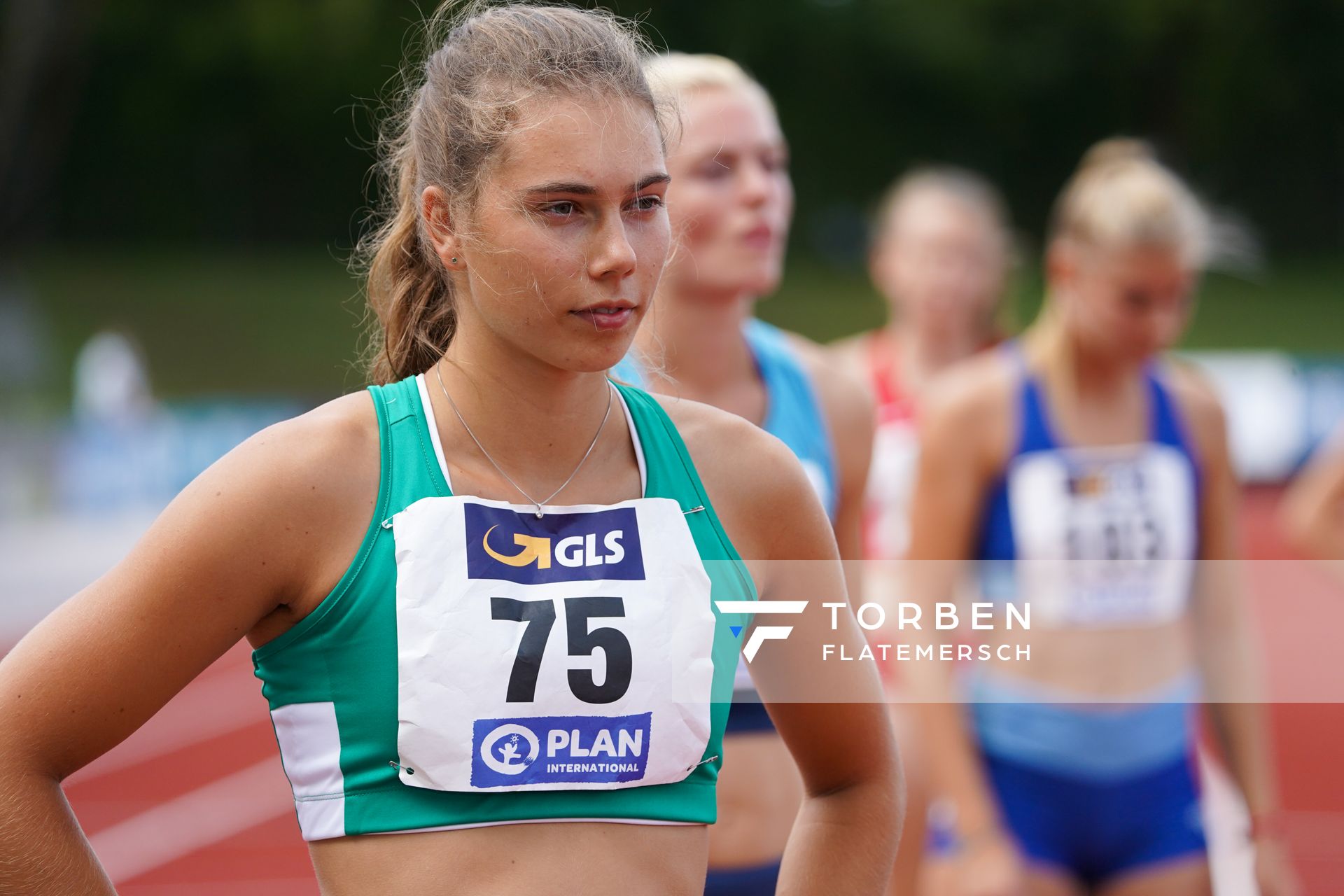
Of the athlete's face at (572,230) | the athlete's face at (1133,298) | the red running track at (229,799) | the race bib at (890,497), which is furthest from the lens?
the red running track at (229,799)

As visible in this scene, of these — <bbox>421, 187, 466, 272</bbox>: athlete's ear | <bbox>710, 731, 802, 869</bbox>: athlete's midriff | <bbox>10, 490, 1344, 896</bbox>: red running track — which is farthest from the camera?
<bbox>10, 490, 1344, 896</bbox>: red running track

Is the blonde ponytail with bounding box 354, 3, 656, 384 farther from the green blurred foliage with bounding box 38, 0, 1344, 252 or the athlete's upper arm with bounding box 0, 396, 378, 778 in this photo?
the green blurred foliage with bounding box 38, 0, 1344, 252

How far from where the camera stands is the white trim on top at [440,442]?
1.83 m

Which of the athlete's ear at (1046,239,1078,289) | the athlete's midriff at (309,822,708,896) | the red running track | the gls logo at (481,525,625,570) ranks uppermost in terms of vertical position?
the athlete's ear at (1046,239,1078,289)

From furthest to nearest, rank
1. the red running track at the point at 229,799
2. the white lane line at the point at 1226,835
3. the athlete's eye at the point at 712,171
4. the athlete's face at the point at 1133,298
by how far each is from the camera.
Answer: the red running track at the point at 229,799, the athlete's face at the point at 1133,298, the white lane line at the point at 1226,835, the athlete's eye at the point at 712,171

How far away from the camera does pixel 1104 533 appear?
149 inches

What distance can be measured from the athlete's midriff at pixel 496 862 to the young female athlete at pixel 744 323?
1.23 metres

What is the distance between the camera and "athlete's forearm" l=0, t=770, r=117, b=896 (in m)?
1.69

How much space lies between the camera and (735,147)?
3.25 meters

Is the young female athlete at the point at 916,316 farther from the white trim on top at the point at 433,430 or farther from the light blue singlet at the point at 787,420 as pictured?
the white trim on top at the point at 433,430

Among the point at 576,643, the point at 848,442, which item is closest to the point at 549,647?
the point at 576,643

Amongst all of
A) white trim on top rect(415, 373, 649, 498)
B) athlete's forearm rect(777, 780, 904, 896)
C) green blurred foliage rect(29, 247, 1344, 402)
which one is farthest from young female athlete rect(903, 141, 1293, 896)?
green blurred foliage rect(29, 247, 1344, 402)

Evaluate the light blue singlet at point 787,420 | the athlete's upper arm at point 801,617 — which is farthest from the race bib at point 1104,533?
the athlete's upper arm at point 801,617

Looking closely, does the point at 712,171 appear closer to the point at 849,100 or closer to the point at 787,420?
the point at 787,420
